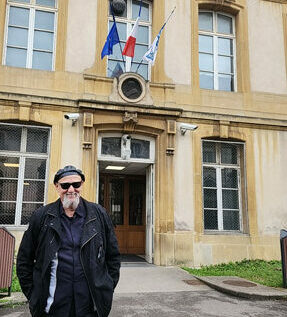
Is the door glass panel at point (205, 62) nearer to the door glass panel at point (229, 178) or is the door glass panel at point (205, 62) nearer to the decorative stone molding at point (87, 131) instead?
the door glass panel at point (229, 178)

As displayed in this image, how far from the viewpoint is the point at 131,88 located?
9.58 m

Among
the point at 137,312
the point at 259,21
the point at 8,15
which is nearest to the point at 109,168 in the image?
the point at 8,15

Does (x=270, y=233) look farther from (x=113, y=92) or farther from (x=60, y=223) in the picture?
(x=60, y=223)

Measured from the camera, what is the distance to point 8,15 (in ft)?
31.1

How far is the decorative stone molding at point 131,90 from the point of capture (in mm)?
9438

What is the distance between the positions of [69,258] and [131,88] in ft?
24.8

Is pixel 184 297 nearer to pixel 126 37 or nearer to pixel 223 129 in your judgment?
pixel 223 129

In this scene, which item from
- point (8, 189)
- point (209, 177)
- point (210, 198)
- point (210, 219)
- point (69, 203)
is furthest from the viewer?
point (209, 177)

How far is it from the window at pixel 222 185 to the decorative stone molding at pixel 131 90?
87.8 inches

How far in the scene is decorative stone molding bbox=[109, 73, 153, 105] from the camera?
31.0ft

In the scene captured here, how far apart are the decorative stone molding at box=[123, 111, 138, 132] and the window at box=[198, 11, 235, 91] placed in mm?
2555

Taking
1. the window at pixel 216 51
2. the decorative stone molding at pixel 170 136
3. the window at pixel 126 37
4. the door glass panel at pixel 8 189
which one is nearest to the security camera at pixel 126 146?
the decorative stone molding at pixel 170 136

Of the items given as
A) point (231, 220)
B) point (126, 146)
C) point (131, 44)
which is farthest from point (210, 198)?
point (131, 44)

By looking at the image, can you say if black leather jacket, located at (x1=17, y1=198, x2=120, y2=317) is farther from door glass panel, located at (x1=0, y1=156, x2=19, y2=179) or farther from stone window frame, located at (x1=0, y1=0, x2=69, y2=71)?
stone window frame, located at (x1=0, y1=0, x2=69, y2=71)
